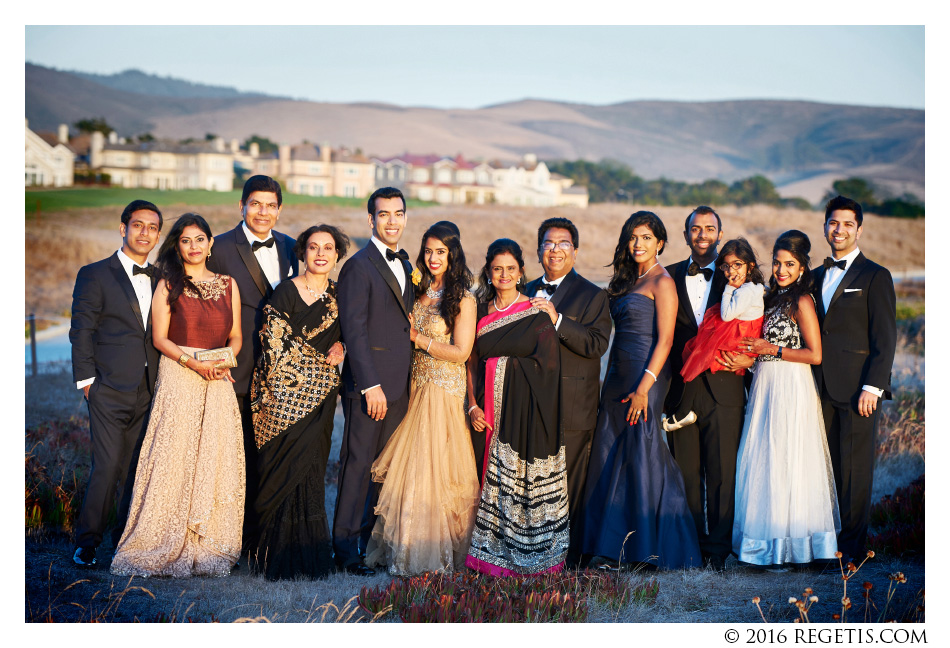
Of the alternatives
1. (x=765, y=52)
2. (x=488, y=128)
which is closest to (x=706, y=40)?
(x=765, y=52)

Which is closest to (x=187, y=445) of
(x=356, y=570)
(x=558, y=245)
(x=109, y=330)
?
(x=109, y=330)

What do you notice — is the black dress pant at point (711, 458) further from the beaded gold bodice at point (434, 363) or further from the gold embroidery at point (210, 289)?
the gold embroidery at point (210, 289)

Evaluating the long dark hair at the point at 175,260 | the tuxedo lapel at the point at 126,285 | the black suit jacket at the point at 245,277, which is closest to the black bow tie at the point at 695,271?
the black suit jacket at the point at 245,277

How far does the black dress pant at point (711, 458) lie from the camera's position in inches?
185

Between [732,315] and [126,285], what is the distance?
361 cm

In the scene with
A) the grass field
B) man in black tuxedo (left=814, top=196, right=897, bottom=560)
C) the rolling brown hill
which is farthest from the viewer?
the rolling brown hill

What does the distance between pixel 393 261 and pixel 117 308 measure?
1661mm

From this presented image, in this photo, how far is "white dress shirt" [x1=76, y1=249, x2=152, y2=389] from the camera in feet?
15.1

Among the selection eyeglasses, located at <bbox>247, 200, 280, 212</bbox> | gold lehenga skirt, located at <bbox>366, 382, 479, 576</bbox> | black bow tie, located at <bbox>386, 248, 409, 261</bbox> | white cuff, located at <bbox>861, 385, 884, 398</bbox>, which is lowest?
gold lehenga skirt, located at <bbox>366, 382, 479, 576</bbox>

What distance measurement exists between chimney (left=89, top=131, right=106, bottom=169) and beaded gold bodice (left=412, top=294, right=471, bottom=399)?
1863 inches

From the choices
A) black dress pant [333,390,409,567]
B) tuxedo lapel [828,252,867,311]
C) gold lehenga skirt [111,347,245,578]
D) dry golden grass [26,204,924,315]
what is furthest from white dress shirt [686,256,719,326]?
dry golden grass [26,204,924,315]

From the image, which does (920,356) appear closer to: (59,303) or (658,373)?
(658,373)

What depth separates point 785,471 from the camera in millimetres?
4520

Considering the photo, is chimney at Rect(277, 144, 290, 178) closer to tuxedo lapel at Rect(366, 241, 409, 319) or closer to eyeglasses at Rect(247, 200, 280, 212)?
eyeglasses at Rect(247, 200, 280, 212)
